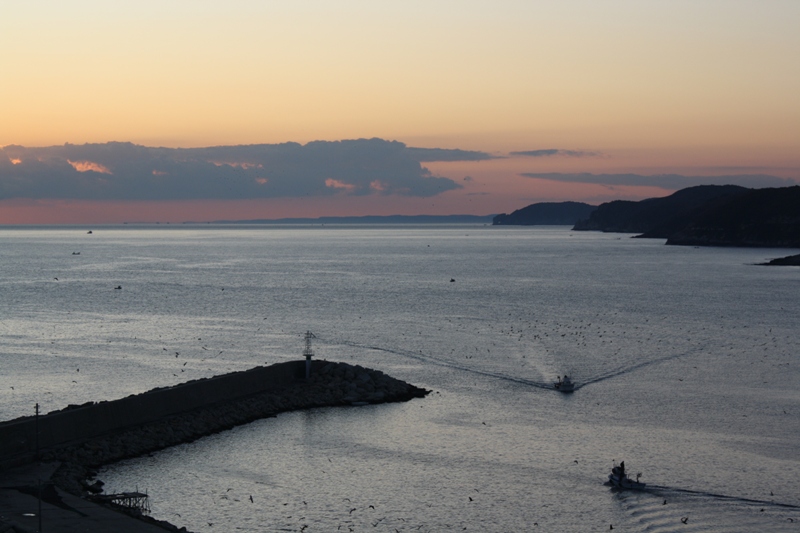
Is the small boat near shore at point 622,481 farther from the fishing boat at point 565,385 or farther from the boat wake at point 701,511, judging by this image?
the fishing boat at point 565,385

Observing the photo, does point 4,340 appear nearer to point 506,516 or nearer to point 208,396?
point 208,396

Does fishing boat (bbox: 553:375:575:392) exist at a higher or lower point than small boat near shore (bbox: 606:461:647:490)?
lower

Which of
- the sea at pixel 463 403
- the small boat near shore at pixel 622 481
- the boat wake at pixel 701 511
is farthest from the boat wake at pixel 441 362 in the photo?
the boat wake at pixel 701 511

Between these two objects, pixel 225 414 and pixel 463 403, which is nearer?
pixel 225 414

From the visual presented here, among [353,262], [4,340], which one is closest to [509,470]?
[4,340]

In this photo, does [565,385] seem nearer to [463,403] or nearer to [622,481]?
[463,403]

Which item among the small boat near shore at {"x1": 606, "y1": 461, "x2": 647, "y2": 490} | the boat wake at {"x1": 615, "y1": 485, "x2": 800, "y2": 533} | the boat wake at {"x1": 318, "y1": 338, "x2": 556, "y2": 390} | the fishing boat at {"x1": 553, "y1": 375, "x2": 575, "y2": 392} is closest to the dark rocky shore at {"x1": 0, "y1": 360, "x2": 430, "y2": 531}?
the boat wake at {"x1": 318, "y1": 338, "x2": 556, "y2": 390}

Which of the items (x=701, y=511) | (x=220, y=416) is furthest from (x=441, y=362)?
(x=701, y=511)

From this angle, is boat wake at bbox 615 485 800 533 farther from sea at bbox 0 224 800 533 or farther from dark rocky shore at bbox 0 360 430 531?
dark rocky shore at bbox 0 360 430 531

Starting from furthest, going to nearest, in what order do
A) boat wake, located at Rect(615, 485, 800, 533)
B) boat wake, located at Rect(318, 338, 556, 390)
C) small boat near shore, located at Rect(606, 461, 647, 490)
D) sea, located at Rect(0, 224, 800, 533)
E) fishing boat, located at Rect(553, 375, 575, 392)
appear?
1. boat wake, located at Rect(318, 338, 556, 390)
2. fishing boat, located at Rect(553, 375, 575, 392)
3. small boat near shore, located at Rect(606, 461, 647, 490)
4. sea, located at Rect(0, 224, 800, 533)
5. boat wake, located at Rect(615, 485, 800, 533)
